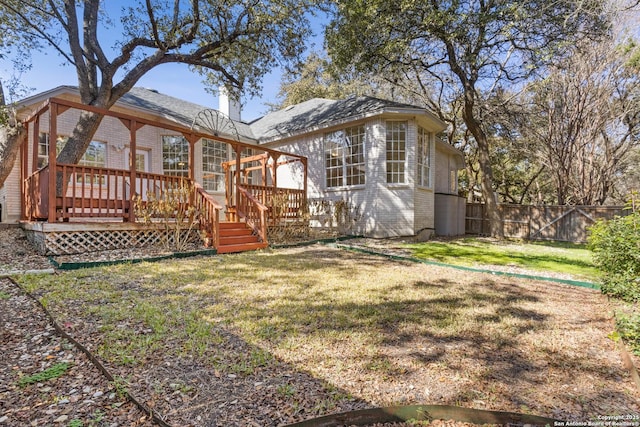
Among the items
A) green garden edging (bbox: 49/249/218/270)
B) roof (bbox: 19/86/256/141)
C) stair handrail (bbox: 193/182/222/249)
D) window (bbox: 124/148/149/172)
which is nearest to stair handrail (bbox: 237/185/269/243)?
stair handrail (bbox: 193/182/222/249)

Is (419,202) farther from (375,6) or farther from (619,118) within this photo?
(619,118)

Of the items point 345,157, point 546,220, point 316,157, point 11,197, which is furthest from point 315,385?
point 546,220

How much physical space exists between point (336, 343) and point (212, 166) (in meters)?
11.3

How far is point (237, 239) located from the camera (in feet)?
25.7

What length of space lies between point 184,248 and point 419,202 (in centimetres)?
744

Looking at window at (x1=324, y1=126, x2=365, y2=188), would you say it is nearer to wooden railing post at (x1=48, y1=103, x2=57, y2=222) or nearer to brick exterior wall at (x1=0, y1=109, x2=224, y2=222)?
brick exterior wall at (x1=0, y1=109, x2=224, y2=222)

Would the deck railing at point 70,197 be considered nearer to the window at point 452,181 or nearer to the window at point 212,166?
the window at point 212,166

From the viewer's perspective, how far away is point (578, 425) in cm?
166

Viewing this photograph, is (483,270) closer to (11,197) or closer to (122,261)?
(122,261)

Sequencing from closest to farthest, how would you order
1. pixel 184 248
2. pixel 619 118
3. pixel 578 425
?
1. pixel 578 425
2. pixel 184 248
3. pixel 619 118

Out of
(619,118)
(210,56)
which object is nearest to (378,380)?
(210,56)

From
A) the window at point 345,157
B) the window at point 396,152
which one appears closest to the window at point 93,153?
the window at point 345,157

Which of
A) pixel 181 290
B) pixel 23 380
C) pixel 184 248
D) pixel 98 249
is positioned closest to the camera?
pixel 23 380

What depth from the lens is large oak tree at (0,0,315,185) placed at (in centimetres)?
800
